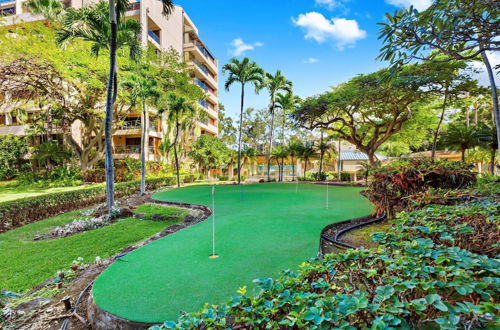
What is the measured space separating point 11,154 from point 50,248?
20.7 meters

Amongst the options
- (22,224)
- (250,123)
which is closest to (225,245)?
(22,224)

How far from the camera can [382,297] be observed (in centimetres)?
115

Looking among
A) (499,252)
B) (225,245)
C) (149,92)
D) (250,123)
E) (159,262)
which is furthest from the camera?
(250,123)

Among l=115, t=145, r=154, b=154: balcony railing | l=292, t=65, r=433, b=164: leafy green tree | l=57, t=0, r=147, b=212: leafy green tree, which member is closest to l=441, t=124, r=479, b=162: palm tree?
l=292, t=65, r=433, b=164: leafy green tree

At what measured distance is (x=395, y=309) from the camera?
1042 millimetres

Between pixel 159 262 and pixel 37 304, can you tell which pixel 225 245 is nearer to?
pixel 159 262

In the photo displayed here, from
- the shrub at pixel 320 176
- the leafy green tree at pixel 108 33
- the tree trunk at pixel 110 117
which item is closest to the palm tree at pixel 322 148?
the shrub at pixel 320 176

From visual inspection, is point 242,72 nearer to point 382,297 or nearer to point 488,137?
point 488,137

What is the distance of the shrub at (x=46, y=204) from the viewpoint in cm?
860

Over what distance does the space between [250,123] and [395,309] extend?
36.2 meters

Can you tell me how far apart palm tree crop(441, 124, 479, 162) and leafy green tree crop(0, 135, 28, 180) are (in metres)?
31.9

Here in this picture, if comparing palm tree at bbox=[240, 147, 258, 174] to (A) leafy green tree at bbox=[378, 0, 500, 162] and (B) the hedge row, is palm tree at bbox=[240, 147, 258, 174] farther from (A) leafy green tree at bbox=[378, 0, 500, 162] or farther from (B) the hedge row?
(A) leafy green tree at bbox=[378, 0, 500, 162]

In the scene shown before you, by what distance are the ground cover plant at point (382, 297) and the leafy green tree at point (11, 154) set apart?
27.0 m

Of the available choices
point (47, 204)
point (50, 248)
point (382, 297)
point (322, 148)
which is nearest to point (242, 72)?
point (322, 148)
